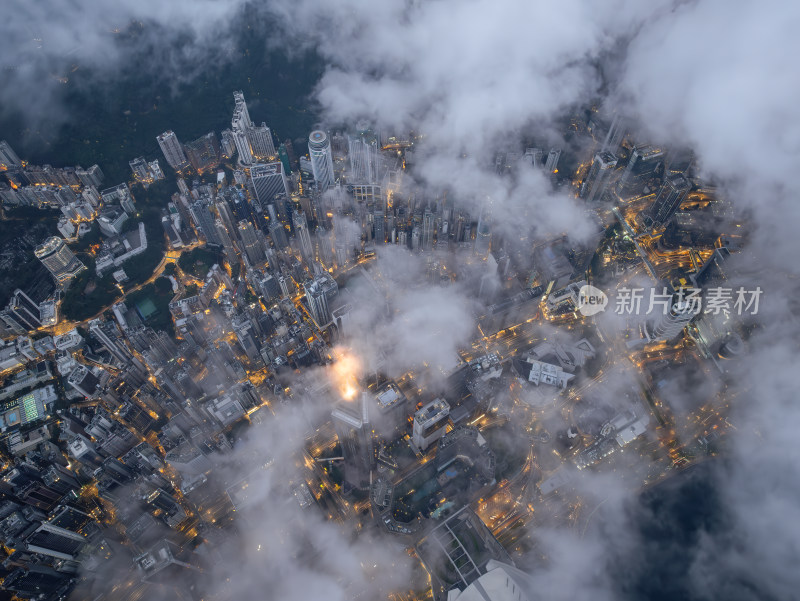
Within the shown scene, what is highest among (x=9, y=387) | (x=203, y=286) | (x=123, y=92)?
(x=123, y=92)

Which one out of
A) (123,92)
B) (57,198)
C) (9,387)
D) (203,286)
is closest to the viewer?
(9,387)

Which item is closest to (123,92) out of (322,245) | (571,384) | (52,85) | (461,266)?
(52,85)

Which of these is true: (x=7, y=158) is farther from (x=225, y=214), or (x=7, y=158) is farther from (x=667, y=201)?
(x=667, y=201)

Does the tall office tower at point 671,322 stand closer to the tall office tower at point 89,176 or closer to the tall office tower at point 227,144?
the tall office tower at point 227,144

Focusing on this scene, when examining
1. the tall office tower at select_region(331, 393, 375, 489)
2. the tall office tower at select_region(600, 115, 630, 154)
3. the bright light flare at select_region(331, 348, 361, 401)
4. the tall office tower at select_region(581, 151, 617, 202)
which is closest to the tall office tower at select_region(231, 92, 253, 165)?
the bright light flare at select_region(331, 348, 361, 401)

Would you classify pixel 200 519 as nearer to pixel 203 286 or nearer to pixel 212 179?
pixel 203 286

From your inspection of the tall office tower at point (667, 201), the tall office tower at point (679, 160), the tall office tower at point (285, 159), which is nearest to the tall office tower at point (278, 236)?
the tall office tower at point (285, 159)
